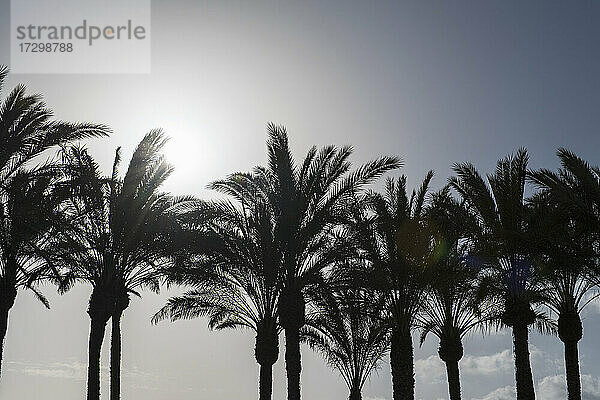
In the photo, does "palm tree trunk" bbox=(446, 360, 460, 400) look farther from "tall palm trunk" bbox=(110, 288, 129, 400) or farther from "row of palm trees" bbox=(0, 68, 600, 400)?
"tall palm trunk" bbox=(110, 288, 129, 400)

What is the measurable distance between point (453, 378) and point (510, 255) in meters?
6.77

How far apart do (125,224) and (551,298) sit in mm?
15781

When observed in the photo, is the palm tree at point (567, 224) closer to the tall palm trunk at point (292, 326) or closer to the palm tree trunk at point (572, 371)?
the palm tree trunk at point (572, 371)

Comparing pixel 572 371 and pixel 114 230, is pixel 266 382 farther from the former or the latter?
pixel 572 371

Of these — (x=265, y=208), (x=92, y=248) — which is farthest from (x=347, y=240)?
(x=92, y=248)

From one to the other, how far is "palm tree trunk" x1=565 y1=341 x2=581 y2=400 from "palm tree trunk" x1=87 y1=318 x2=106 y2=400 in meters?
17.0

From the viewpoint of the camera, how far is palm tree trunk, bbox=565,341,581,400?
28.6 m

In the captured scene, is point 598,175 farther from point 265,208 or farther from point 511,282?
point 265,208

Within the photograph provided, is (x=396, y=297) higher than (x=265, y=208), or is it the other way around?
(x=265, y=208)

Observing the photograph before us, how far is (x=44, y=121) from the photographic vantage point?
22391 mm

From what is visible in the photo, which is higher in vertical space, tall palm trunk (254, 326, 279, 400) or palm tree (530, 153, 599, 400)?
palm tree (530, 153, 599, 400)

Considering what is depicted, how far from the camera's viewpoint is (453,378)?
1219 inches

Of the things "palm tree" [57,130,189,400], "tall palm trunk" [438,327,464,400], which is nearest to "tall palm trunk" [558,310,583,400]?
"tall palm trunk" [438,327,464,400]

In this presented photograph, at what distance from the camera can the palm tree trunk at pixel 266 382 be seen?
26.1 meters
